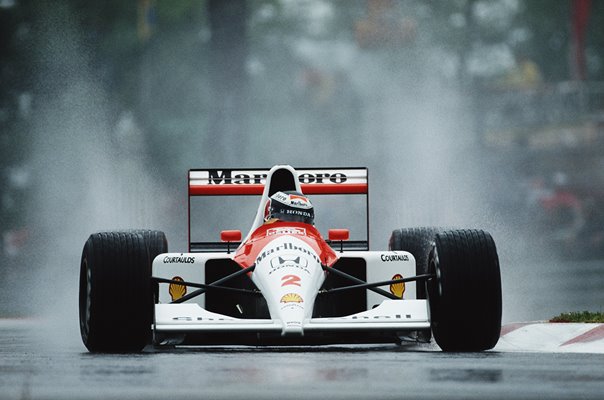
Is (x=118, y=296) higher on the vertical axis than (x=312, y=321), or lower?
higher

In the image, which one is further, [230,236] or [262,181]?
[262,181]

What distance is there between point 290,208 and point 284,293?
1823 mm

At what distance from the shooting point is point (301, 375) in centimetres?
836

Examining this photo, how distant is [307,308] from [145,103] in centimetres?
2768

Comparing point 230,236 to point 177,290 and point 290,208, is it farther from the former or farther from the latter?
point 177,290

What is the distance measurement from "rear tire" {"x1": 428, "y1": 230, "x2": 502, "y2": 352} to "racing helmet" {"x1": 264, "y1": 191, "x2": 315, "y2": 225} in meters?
1.70

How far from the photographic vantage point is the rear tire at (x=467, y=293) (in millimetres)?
10883

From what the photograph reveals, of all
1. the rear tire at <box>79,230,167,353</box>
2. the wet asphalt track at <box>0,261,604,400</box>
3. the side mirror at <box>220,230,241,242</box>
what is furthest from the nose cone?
the side mirror at <box>220,230,241,242</box>

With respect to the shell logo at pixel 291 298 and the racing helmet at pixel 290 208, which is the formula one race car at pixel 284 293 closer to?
the shell logo at pixel 291 298

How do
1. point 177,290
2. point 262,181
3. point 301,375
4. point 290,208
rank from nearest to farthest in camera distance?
point 301,375 < point 177,290 < point 290,208 < point 262,181

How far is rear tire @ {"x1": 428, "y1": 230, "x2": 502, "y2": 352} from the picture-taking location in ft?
35.7

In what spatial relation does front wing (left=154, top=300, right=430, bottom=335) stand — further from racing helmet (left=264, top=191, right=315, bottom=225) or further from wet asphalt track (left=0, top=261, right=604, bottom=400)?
racing helmet (left=264, top=191, right=315, bottom=225)

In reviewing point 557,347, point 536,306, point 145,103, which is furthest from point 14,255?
point 557,347

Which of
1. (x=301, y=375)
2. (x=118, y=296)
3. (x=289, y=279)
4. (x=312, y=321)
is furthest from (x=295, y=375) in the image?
(x=118, y=296)
